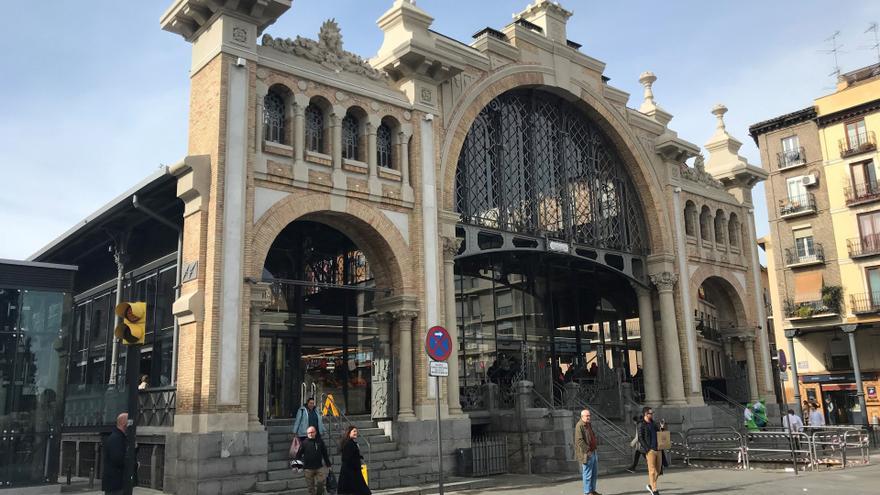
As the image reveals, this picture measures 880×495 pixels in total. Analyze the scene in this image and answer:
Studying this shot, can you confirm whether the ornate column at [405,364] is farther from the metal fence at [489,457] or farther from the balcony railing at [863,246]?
the balcony railing at [863,246]

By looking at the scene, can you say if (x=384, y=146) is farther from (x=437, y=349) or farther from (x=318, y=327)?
(x=437, y=349)

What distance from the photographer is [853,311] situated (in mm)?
38781

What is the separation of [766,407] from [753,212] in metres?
8.31

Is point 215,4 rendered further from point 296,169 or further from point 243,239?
point 243,239

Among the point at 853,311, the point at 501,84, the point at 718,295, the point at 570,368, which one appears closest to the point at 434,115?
the point at 501,84

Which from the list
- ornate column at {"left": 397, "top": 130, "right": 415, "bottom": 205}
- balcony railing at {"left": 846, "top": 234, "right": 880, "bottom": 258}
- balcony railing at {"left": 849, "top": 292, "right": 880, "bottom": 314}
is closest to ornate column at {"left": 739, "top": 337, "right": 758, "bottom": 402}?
balcony railing at {"left": 849, "top": 292, "right": 880, "bottom": 314}

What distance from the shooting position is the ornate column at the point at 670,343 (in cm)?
2531

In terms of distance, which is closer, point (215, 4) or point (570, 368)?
point (215, 4)

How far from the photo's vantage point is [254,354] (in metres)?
15.6

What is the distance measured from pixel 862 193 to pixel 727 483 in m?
30.4

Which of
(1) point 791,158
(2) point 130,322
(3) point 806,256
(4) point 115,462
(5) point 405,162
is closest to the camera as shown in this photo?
(2) point 130,322

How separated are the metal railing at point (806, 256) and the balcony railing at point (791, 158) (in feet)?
16.2

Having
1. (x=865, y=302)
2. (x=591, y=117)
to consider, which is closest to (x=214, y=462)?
(x=591, y=117)

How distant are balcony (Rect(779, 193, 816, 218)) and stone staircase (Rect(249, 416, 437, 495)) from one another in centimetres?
3326
